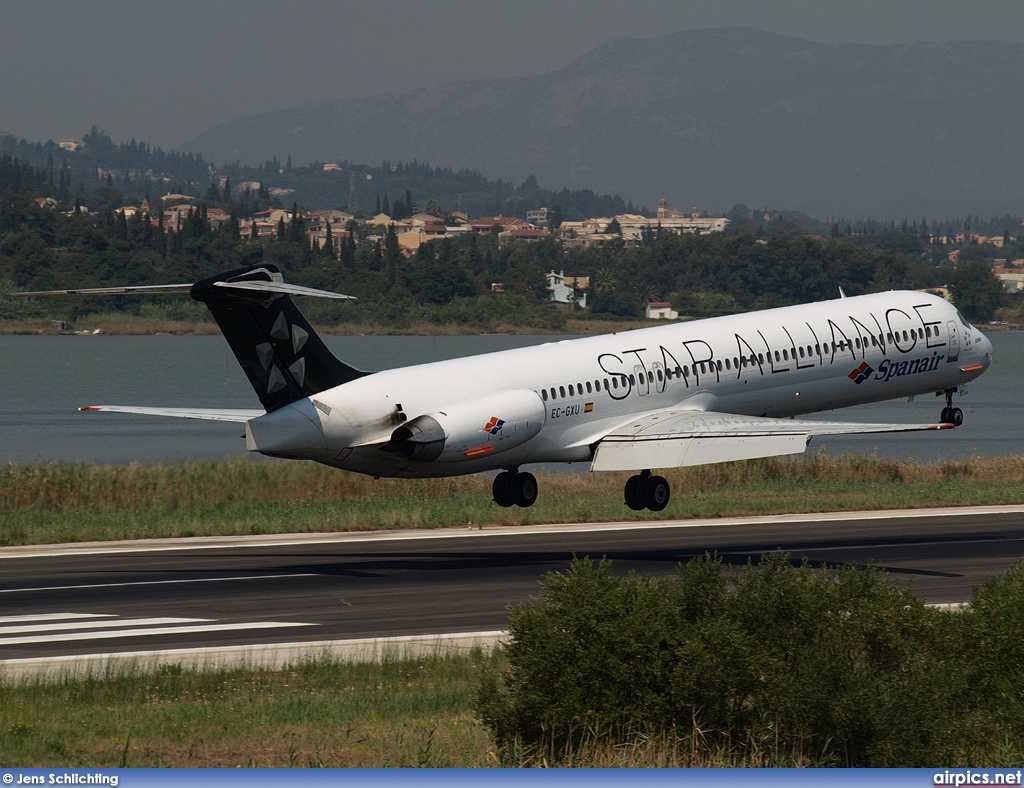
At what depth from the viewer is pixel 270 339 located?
33.4 m

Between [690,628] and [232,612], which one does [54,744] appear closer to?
[690,628]

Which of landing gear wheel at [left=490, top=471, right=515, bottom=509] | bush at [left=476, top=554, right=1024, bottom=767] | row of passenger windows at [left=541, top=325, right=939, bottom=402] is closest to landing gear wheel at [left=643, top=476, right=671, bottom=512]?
row of passenger windows at [left=541, top=325, right=939, bottom=402]

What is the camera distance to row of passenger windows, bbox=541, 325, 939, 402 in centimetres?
3816

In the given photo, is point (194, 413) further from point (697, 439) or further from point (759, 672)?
point (759, 672)

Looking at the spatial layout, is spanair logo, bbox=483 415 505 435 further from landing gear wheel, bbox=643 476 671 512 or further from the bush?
the bush

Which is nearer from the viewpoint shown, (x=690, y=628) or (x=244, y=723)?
(x=690, y=628)

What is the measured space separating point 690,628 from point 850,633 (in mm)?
1745

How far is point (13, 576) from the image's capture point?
33.2 m

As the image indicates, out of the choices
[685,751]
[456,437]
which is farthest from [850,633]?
[456,437]

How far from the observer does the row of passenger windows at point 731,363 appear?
125 ft

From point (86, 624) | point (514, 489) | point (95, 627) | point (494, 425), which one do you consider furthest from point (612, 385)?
point (95, 627)

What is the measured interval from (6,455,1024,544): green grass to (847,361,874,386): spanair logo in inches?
206

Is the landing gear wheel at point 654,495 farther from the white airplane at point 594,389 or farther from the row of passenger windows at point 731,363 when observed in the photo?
the row of passenger windows at point 731,363

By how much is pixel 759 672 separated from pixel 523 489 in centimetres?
2370
